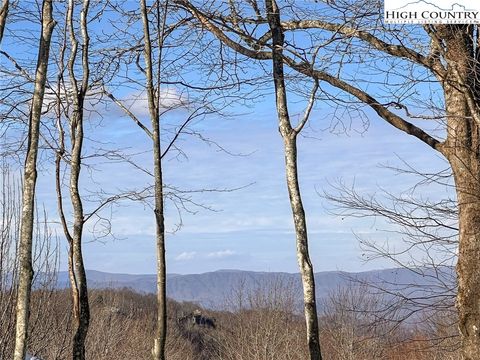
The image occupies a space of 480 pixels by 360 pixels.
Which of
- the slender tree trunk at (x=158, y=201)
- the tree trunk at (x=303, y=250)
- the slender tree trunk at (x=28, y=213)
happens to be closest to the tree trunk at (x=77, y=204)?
the slender tree trunk at (x=158, y=201)

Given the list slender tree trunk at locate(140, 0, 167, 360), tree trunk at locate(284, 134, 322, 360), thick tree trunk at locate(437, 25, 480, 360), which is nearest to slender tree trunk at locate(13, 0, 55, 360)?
slender tree trunk at locate(140, 0, 167, 360)

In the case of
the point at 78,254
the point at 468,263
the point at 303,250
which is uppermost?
the point at 78,254

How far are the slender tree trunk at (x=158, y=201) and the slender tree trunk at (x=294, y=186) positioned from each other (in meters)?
2.05

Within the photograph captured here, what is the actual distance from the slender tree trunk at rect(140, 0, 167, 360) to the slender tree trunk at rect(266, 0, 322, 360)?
2052 mm

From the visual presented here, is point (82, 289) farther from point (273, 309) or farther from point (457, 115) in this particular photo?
point (273, 309)

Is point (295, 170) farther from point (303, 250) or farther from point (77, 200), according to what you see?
point (77, 200)

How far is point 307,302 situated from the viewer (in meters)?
7.69

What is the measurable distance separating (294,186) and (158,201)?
2.25 m

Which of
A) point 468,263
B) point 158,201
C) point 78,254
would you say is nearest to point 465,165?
point 468,263

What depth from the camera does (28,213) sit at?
7098 mm

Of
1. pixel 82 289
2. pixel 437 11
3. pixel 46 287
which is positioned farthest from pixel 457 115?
pixel 46 287

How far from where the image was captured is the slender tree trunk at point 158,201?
9.34 m

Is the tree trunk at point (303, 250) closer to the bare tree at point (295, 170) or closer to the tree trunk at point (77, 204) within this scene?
the bare tree at point (295, 170)

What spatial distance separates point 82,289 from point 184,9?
397cm
